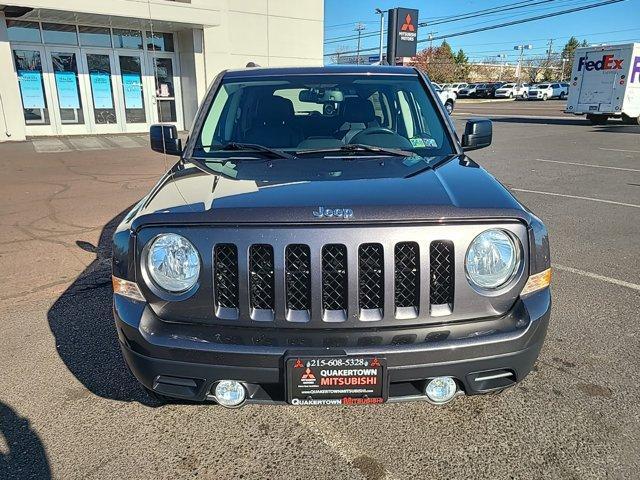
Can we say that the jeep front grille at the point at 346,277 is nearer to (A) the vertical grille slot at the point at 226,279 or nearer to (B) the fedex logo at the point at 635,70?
(A) the vertical grille slot at the point at 226,279

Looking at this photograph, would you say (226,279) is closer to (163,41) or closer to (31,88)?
(31,88)

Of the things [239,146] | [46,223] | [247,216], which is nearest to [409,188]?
[247,216]

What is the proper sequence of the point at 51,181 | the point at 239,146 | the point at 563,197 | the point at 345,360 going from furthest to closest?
the point at 51,181, the point at 563,197, the point at 239,146, the point at 345,360

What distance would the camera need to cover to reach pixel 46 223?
6469 mm

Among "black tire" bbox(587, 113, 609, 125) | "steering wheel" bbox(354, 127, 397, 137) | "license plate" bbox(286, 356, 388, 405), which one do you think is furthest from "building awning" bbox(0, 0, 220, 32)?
"black tire" bbox(587, 113, 609, 125)

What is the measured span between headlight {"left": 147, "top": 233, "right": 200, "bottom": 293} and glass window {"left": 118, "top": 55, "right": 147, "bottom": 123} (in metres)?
16.8

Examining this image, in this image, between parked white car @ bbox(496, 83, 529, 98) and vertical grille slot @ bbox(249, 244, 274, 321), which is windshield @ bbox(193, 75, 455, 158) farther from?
parked white car @ bbox(496, 83, 529, 98)

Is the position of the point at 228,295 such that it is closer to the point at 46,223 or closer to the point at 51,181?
the point at 46,223

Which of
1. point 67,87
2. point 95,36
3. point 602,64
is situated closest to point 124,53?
point 95,36

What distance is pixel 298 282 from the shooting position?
204cm

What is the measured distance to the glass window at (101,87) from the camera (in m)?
16.2

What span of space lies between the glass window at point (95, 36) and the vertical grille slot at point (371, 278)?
56.2 ft

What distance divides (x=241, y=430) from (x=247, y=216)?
1.21m

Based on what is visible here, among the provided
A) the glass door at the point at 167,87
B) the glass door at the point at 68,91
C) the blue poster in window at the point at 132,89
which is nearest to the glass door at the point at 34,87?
the glass door at the point at 68,91
